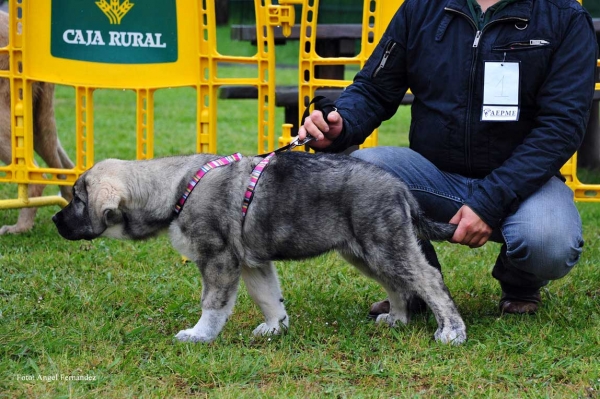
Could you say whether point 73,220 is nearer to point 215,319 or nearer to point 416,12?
point 215,319

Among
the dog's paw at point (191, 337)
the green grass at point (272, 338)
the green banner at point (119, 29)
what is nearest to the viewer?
the green grass at point (272, 338)

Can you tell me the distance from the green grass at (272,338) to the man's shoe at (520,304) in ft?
0.20

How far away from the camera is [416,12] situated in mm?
4164

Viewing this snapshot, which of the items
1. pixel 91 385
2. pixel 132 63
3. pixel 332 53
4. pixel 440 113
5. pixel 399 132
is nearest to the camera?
pixel 91 385

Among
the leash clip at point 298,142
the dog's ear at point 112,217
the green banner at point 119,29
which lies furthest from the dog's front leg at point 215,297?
the green banner at point 119,29

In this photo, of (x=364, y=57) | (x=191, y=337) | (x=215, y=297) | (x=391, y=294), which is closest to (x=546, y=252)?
(x=391, y=294)

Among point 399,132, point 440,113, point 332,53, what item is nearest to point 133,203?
point 440,113

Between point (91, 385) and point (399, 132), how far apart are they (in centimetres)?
873

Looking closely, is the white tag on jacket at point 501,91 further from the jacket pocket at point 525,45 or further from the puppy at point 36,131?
the puppy at point 36,131

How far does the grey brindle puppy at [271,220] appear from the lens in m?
3.74

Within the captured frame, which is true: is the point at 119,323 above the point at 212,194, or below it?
below

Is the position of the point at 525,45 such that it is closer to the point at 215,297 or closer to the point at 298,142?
the point at 298,142

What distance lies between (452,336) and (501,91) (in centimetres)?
115

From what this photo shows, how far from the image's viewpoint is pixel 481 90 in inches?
155
